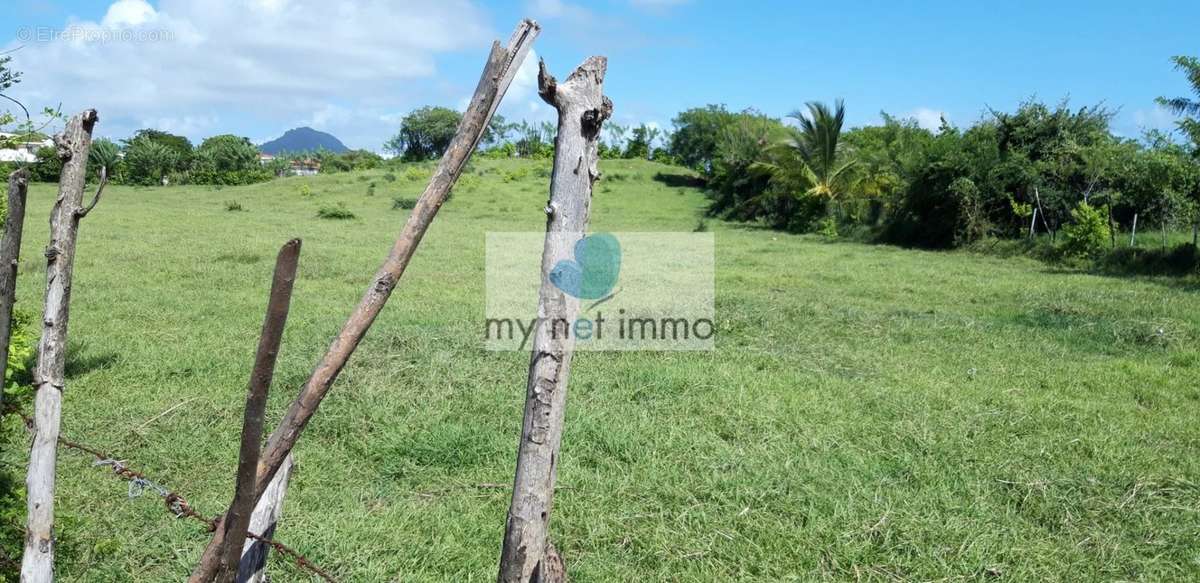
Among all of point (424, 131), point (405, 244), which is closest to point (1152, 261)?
point (405, 244)

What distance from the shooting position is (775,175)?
21.1 meters

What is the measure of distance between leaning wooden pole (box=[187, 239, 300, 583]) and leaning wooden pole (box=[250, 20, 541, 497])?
0.09 meters

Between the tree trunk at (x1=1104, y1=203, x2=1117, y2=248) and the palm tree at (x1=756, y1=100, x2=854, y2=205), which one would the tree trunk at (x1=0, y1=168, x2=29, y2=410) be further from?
the palm tree at (x1=756, y1=100, x2=854, y2=205)

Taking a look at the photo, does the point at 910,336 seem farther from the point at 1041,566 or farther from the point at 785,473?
the point at 1041,566

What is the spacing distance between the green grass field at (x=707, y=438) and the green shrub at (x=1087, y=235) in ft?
11.8

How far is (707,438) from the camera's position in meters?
4.05

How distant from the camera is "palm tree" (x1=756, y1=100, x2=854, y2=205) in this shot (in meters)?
19.2

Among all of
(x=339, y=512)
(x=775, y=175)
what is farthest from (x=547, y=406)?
(x=775, y=175)

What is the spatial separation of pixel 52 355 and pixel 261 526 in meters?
0.60

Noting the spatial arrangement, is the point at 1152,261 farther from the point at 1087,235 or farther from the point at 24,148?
the point at 24,148

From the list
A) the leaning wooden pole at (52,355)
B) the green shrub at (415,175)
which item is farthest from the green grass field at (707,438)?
the green shrub at (415,175)

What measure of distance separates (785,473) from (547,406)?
209cm

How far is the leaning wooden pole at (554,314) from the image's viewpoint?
1807mm

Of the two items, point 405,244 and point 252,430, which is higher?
point 405,244
